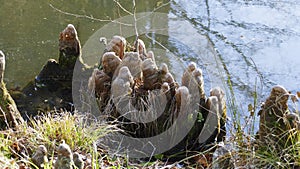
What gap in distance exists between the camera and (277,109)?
2662 mm

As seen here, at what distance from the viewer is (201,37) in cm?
509

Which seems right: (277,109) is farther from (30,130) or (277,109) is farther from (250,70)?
(250,70)

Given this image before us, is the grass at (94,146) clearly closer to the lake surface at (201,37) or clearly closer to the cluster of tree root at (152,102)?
the cluster of tree root at (152,102)

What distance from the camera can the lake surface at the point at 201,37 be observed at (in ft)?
14.3

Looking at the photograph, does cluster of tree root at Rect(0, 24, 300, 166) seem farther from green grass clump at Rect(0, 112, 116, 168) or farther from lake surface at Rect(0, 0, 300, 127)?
lake surface at Rect(0, 0, 300, 127)

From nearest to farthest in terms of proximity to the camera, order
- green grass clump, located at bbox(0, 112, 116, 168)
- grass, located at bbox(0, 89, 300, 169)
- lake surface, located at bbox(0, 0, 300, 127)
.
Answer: grass, located at bbox(0, 89, 300, 169), green grass clump, located at bbox(0, 112, 116, 168), lake surface, located at bbox(0, 0, 300, 127)

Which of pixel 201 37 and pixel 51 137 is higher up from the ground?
pixel 201 37

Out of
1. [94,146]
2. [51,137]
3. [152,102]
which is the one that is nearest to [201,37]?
[152,102]

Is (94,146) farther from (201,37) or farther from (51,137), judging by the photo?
(201,37)

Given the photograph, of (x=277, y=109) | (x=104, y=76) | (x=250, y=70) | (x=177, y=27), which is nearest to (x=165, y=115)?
(x=104, y=76)

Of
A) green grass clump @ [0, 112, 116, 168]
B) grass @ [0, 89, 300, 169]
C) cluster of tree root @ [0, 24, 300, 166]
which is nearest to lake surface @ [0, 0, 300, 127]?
cluster of tree root @ [0, 24, 300, 166]

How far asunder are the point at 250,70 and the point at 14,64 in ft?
7.90

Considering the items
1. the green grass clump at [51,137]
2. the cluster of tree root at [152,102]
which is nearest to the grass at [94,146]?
the green grass clump at [51,137]

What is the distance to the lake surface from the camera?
14.3 feet
